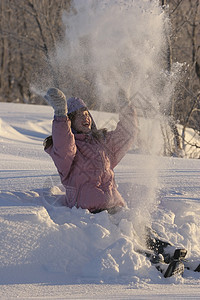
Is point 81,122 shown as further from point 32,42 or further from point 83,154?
point 32,42

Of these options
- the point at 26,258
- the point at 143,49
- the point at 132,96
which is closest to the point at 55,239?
the point at 26,258

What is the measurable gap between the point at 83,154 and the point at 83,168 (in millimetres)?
106

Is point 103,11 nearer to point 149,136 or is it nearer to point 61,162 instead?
point 149,136

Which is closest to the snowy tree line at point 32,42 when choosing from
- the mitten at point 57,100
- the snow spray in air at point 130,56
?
the snow spray in air at point 130,56

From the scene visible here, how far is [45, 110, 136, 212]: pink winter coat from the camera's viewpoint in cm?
282

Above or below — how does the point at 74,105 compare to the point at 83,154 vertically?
above

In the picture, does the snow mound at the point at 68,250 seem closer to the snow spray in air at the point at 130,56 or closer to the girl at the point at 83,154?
the girl at the point at 83,154

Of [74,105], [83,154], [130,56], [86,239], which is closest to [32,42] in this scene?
[130,56]

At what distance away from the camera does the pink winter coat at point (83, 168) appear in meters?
2.82

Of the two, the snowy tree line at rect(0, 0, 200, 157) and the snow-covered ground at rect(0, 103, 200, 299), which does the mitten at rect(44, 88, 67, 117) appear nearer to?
the snow-covered ground at rect(0, 103, 200, 299)

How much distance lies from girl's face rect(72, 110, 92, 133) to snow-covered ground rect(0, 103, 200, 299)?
481mm

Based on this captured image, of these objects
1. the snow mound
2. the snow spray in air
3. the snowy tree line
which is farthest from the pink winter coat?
the snowy tree line

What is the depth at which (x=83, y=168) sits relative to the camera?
117 inches

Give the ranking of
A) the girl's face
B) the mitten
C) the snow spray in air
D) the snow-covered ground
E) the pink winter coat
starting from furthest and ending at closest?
the snow spray in air → the girl's face → the pink winter coat → the mitten → the snow-covered ground
